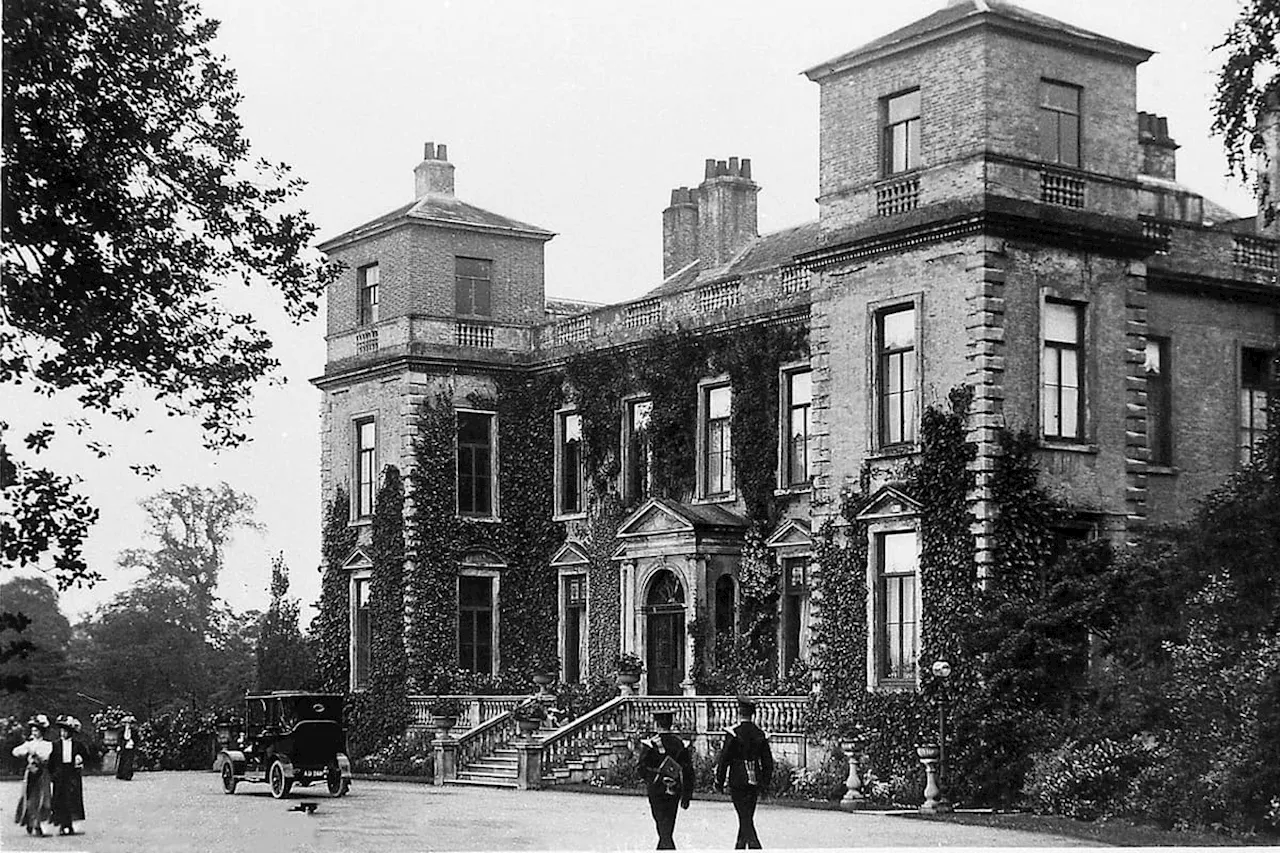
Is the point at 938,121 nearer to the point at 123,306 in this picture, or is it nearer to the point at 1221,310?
the point at 1221,310

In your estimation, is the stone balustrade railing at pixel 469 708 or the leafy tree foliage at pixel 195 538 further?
the leafy tree foliage at pixel 195 538

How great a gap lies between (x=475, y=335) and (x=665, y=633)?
320 inches

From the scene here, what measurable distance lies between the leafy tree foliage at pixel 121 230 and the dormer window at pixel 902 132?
10.8m

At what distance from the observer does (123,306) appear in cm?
2147

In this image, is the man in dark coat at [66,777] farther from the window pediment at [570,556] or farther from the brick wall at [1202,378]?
the brick wall at [1202,378]

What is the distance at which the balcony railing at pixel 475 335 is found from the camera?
41406 mm

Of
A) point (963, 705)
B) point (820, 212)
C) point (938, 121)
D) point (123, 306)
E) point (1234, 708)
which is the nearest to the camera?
point (123, 306)

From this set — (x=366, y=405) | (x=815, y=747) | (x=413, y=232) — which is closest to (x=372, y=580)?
(x=366, y=405)

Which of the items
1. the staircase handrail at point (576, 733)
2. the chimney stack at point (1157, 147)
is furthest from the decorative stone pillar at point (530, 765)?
the chimney stack at point (1157, 147)

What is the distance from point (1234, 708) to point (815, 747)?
319 inches

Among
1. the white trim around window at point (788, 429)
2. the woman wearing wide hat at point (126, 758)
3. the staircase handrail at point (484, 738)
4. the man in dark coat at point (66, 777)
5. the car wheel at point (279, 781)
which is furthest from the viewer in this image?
the woman wearing wide hat at point (126, 758)

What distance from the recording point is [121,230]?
70.3ft

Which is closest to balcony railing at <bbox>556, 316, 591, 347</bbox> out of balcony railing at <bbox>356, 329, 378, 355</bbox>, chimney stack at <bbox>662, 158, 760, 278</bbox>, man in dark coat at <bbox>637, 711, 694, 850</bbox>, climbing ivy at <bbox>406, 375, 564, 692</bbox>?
climbing ivy at <bbox>406, 375, 564, 692</bbox>

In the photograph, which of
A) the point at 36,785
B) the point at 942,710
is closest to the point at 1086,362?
the point at 942,710
